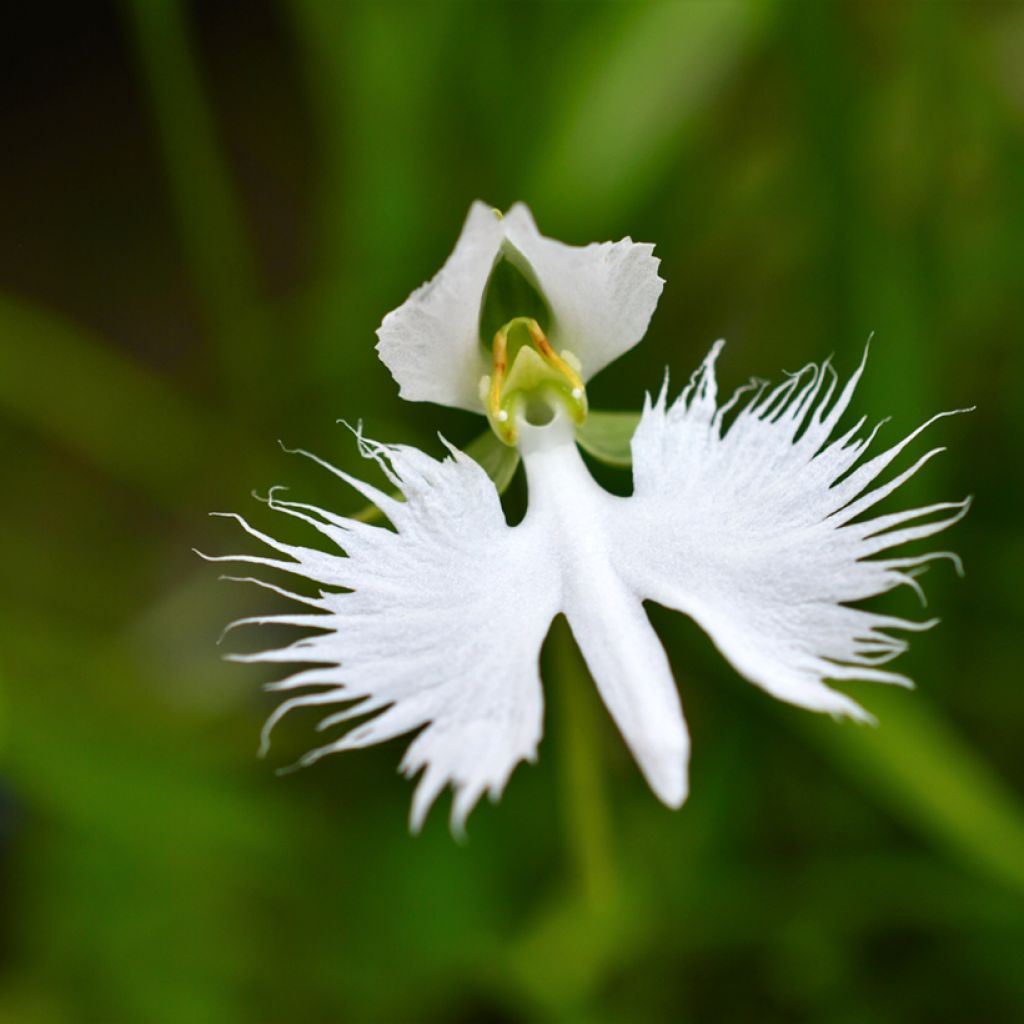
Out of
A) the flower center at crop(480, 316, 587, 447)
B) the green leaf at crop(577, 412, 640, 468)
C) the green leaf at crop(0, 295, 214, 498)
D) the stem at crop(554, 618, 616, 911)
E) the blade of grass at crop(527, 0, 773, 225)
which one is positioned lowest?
the stem at crop(554, 618, 616, 911)

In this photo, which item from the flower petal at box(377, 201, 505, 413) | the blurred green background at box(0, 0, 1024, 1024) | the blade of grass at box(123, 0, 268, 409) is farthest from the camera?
the blade of grass at box(123, 0, 268, 409)

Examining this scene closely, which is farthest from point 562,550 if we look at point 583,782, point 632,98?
point 632,98

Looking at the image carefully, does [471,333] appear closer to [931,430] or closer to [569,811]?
[569,811]

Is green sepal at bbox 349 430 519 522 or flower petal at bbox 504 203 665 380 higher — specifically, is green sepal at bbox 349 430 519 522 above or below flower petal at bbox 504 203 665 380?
below

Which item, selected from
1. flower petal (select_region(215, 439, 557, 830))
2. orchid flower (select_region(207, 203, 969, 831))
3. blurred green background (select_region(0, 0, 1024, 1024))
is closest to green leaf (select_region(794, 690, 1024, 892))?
blurred green background (select_region(0, 0, 1024, 1024))

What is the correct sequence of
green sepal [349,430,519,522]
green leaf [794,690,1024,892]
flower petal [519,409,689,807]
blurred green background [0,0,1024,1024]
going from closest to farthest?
flower petal [519,409,689,807], green sepal [349,430,519,522], green leaf [794,690,1024,892], blurred green background [0,0,1024,1024]

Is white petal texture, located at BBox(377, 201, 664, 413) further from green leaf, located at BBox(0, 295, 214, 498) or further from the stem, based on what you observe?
green leaf, located at BBox(0, 295, 214, 498)

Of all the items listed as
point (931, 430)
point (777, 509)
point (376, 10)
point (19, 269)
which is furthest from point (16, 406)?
point (777, 509)
